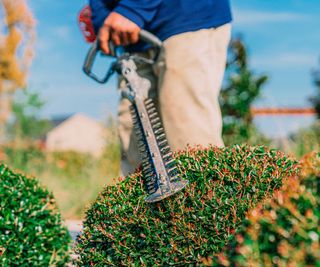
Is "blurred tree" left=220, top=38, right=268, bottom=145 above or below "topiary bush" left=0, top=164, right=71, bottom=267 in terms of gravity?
below

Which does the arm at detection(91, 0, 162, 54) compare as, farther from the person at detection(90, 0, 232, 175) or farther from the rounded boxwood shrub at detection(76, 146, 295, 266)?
the rounded boxwood shrub at detection(76, 146, 295, 266)

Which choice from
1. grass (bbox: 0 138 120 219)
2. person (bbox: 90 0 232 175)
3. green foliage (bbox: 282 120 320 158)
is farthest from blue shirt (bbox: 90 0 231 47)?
green foliage (bbox: 282 120 320 158)

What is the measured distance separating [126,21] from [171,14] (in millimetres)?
271

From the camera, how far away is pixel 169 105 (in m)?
3.60

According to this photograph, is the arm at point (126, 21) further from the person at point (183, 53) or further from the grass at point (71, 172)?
the grass at point (71, 172)

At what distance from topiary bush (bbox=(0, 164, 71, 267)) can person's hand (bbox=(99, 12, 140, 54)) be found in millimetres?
994

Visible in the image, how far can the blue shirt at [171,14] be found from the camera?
3.63m

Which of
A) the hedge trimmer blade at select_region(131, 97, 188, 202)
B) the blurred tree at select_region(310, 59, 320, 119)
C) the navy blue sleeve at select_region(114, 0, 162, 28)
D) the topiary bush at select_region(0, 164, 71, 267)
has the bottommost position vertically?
the blurred tree at select_region(310, 59, 320, 119)

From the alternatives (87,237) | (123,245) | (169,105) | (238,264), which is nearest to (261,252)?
(238,264)

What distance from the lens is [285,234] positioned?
1.46m

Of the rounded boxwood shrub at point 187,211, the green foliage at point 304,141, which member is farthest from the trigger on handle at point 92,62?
the green foliage at point 304,141

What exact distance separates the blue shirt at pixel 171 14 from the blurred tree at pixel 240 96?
22.8 feet

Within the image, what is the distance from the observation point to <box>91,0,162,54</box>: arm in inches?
142

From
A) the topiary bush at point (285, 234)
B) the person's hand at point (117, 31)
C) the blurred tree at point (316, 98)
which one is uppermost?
the topiary bush at point (285, 234)
